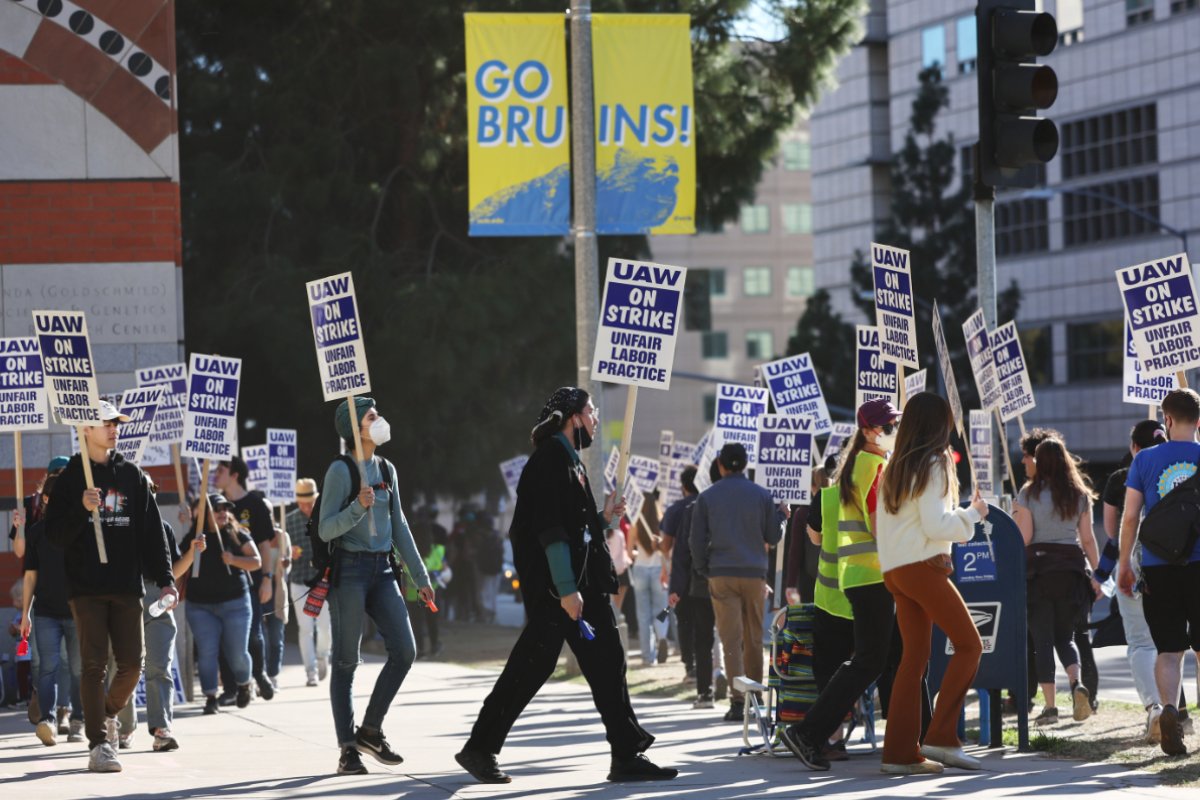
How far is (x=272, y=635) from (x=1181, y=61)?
1571 inches

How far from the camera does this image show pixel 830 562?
36.0 feet

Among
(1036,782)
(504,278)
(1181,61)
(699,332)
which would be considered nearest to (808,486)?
(1036,782)

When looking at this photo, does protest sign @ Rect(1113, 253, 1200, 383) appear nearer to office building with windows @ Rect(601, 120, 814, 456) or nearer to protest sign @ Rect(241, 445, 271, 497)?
protest sign @ Rect(241, 445, 271, 497)

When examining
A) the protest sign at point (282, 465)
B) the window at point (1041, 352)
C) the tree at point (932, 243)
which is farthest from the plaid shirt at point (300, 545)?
the window at point (1041, 352)

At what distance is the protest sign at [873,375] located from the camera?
13734 millimetres

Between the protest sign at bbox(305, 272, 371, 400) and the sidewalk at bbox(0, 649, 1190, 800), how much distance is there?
89.2 inches

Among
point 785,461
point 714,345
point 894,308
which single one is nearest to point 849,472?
point 894,308

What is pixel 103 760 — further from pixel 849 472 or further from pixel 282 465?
pixel 282 465

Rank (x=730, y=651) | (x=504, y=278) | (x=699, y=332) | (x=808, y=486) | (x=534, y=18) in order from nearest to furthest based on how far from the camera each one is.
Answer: (x=730, y=651), (x=808, y=486), (x=534, y=18), (x=504, y=278), (x=699, y=332)

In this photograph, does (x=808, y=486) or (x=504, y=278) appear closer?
(x=808, y=486)

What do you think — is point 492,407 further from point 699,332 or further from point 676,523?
point 699,332

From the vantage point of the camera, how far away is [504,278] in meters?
29.7

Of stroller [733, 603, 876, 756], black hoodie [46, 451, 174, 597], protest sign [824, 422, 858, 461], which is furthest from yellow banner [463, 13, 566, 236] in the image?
stroller [733, 603, 876, 756]

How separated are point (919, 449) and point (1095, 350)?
48982mm
